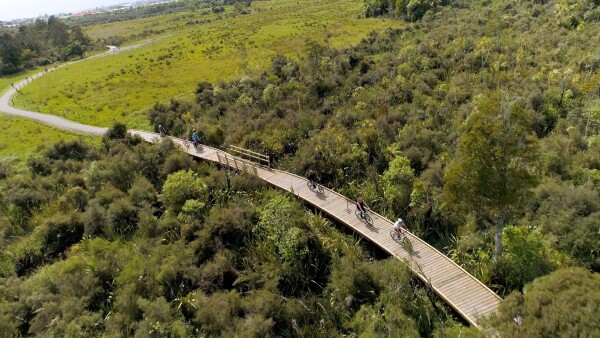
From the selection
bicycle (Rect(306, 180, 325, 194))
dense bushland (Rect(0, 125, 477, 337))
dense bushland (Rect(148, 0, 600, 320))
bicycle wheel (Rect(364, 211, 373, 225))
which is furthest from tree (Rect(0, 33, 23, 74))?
bicycle wheel (Rect(364, 211, 373, 225))

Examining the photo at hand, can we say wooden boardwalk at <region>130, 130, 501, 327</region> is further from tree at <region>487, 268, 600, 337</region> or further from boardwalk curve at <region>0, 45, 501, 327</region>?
tree at <region>487, 268, 600, 337</region>

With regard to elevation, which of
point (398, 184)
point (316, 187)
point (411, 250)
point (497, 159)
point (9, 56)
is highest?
point (497, 159)

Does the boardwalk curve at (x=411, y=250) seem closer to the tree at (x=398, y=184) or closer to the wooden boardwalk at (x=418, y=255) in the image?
the wooden boardwalk at (x=418, y=255)

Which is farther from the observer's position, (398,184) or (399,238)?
(398,184)

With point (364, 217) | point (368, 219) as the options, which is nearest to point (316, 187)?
point (364, 217)

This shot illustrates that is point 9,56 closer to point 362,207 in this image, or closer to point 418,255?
point 362,207

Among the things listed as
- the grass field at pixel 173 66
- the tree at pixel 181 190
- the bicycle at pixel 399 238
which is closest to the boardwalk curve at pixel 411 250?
the bicycle at pixel 399 238
